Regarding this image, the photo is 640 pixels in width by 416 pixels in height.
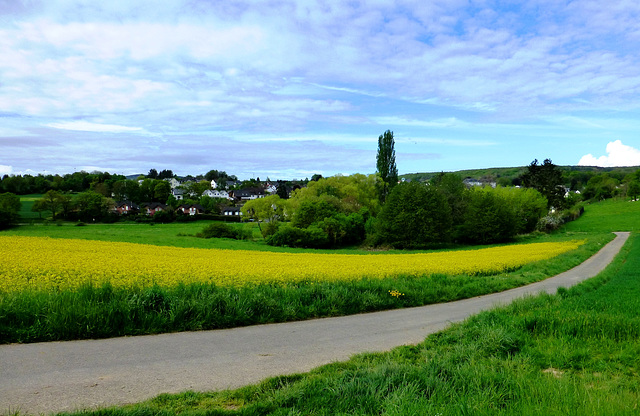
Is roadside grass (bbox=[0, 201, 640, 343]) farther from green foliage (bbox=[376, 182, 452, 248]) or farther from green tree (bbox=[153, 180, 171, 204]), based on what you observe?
green tree (bbox=[153, 180, 171, 204])

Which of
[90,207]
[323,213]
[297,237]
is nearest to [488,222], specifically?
[323,213]

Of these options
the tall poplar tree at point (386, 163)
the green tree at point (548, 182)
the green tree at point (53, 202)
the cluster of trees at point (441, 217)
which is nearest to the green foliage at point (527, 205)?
the cluster of trees at point (441, 217)

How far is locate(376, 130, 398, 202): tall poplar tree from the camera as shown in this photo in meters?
73.4

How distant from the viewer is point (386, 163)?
74.4 m

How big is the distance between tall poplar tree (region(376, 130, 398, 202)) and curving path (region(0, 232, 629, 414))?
2573 inches

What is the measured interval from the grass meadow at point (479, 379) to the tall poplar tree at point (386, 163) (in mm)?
66035

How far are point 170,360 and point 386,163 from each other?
7007 cm

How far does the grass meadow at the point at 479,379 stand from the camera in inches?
173

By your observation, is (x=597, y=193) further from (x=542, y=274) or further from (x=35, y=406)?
(x=35, y=406)

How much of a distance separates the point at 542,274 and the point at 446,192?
50529 millimetres

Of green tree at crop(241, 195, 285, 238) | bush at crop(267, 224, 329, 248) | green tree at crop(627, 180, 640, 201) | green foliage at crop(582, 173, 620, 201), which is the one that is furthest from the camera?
green foliage at crop(582, 173, 620, 201)

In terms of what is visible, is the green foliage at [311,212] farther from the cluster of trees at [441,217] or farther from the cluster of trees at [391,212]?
the cluster of trees at [441,217]

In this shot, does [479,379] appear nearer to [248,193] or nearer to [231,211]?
[231,211]

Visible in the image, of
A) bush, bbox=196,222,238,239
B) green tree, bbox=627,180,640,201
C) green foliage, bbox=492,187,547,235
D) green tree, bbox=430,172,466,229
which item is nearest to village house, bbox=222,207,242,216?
bush, bbox=196,222,238,239
